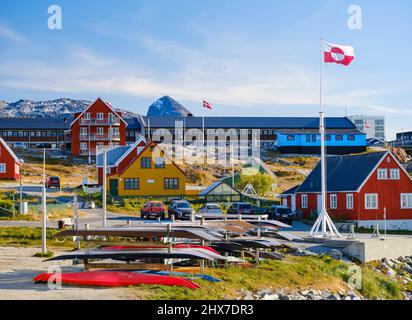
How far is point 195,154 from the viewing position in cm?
10494

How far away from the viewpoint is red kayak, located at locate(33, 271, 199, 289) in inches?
671

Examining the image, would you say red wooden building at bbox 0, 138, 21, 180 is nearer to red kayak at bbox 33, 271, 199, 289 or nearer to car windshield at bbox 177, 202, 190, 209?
car windshield at bbox 177, 202, 190, 209

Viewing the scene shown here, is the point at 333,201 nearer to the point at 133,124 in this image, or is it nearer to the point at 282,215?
the point at 282,215

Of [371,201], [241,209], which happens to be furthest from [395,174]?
[241,209]

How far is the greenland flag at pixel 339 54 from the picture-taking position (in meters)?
32.9

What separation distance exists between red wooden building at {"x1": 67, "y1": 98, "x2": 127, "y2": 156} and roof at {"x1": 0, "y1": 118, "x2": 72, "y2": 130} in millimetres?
14204

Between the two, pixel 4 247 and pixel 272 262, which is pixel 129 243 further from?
pixel 4 247

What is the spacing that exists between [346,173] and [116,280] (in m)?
34.6

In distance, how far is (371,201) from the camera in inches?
1826

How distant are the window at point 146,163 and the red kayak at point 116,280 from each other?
143 ft

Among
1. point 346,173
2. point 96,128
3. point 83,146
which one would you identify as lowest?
point 346,173

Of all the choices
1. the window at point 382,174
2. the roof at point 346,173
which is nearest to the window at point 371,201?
the roof at point 346,173

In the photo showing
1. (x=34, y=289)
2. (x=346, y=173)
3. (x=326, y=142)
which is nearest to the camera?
(x=34, y=289)
